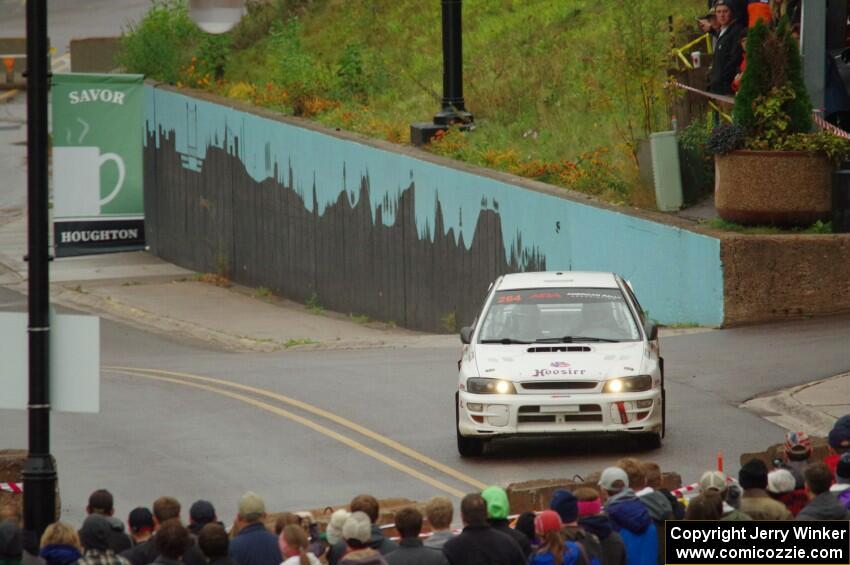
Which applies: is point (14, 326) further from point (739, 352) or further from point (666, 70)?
point (666, 70)

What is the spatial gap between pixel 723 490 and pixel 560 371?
5.38 meters

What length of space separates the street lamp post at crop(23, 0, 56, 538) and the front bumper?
215 inches

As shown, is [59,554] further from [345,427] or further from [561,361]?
[345,427]

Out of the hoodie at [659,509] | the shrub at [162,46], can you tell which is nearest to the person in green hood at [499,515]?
the hoodie at [659,509]

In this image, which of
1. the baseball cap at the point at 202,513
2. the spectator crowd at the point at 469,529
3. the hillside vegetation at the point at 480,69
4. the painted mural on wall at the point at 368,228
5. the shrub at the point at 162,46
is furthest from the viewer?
the shrub at the point at 162,46

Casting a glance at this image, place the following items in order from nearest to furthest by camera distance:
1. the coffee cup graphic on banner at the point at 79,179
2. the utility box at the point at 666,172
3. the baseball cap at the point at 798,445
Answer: the coffee cup graphic on banner at the point at 79,179 → the baseball cap at the point at 798,445 → the utility box at the point at 666,172

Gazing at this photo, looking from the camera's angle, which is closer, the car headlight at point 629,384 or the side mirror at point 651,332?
the car headlight at point 629,384

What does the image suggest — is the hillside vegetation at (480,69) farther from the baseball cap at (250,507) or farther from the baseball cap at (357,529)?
the baseball cap at (357,529)

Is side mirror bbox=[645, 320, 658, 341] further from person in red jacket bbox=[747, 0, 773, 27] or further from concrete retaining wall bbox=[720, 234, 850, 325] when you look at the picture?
person in red jacket bbox=[747, 0, 773, 27]

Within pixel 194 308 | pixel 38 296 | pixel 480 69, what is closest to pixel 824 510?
pixel 38 296

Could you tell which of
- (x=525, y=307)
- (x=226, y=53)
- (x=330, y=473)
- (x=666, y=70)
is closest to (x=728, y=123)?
(x=666, y=70)

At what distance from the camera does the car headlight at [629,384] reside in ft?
49.2

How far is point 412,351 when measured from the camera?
23.8 meters

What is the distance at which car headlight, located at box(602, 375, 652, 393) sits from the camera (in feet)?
49.2
